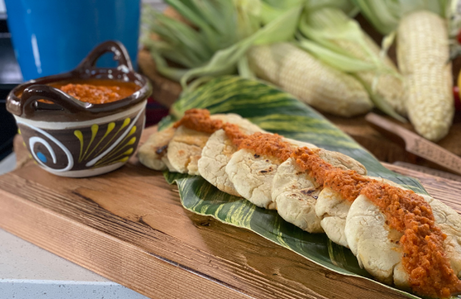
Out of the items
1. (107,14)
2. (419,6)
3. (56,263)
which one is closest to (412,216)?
(56,263)

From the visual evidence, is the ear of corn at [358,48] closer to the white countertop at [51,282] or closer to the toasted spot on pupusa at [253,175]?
the toasted spot on pupusa at [253,175]

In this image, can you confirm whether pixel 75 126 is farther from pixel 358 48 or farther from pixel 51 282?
pixel 358 48

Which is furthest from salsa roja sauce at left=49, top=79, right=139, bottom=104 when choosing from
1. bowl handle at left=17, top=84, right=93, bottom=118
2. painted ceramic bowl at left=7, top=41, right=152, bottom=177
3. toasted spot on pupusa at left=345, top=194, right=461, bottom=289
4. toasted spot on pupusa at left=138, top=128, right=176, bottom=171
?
toasted spot on pupusa at left=345, top=194, right=461, bottom=289

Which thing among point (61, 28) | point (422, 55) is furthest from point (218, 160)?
point (422, 55)

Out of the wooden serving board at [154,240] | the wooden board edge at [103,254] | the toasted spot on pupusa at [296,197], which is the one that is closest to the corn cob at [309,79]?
the wooden serving board at [154,240]

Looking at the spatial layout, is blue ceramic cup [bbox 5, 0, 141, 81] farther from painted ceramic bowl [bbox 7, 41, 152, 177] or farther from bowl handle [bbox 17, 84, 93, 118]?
bowl handle [bbox 17, 84, 93, 118]

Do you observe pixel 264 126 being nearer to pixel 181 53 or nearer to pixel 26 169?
pixel 26 169
